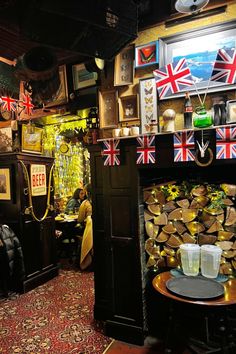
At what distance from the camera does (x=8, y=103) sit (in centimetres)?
402

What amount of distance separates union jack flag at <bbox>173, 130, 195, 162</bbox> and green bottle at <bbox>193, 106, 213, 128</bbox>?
100 mm

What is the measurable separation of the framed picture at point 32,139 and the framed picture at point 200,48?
2438 mm

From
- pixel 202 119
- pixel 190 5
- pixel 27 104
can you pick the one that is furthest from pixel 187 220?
pixel 27 104

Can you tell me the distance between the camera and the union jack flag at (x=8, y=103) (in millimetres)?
3979

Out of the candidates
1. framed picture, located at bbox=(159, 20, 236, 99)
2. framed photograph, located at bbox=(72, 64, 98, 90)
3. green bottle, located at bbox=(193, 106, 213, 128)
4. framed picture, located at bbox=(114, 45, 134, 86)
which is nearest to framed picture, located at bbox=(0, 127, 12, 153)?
framed photograph, located at bbox=(72, 64, 98, 90)

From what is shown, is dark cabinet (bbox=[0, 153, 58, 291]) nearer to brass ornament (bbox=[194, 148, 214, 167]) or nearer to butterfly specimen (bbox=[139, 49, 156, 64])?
butterfly specimen (bbox=[139, 49, 156, 64])

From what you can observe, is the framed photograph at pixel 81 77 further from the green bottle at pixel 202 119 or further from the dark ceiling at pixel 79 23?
the green bottle at pixel 202 119

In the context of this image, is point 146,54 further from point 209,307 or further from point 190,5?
point 209,307

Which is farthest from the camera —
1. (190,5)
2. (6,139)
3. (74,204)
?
(74,204)

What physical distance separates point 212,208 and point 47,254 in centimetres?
308

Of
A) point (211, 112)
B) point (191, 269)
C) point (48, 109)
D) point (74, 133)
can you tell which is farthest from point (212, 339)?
point (74, 133)

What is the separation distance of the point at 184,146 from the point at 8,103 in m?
2.85

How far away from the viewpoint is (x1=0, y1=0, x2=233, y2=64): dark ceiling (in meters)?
1.80

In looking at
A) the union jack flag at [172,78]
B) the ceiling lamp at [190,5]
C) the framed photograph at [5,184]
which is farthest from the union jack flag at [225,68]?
the framed photograph at [5,184]
